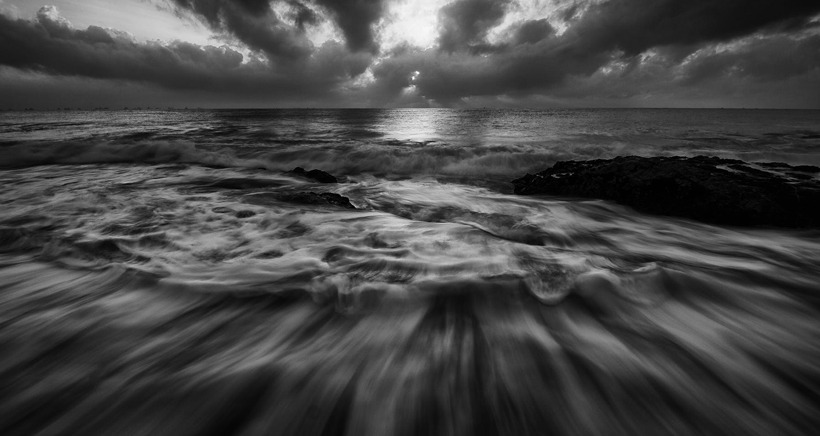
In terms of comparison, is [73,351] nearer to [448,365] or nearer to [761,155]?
[448,365]

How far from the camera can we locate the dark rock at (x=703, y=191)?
14.9 ft

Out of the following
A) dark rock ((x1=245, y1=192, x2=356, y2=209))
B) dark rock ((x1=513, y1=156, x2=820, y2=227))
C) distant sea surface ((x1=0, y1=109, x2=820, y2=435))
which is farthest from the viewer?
dark rock ((x1=245, y1=192, x2=356, y2=209))

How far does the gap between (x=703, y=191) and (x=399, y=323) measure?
17.3ft

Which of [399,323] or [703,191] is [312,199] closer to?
[399,323]

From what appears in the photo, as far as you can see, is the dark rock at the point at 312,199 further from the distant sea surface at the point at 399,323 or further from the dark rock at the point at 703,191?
the dark rock at the point at 703,191

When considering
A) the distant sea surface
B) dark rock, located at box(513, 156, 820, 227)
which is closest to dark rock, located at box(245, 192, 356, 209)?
the distant sea surface

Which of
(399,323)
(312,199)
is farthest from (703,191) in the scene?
(312,199)

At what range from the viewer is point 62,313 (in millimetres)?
2596

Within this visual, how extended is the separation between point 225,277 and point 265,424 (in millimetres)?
1811

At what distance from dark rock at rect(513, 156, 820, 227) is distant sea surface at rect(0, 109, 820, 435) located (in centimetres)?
34

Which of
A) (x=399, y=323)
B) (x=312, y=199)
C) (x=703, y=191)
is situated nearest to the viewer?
(x=399, y=323)

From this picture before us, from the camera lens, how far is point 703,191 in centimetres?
493

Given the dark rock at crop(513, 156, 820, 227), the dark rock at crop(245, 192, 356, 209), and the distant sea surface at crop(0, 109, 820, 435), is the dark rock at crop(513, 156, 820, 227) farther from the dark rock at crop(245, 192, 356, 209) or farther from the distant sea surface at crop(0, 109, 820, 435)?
the dark rock at crop(245, 192, 356, 209)

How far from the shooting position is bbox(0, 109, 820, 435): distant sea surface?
1.70 m
